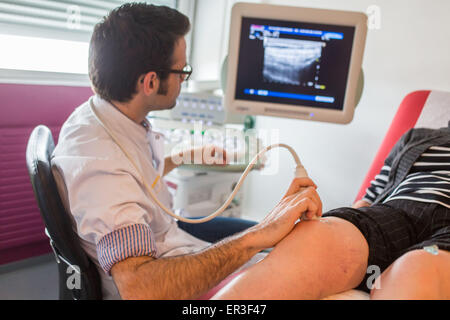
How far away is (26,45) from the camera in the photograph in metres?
2.00

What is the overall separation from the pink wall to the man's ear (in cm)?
96

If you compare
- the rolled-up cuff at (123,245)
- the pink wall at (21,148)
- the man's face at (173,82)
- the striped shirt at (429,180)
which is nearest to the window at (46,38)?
the pink wall at (21,148)

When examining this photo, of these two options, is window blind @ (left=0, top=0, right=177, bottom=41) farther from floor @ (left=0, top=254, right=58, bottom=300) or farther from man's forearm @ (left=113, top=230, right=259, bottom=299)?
man's forearm @ (left=113, top=230, right=259, bottom=299)

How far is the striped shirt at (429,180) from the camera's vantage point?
104 cm

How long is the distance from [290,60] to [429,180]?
21.8 inches

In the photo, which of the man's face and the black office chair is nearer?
the black office chair

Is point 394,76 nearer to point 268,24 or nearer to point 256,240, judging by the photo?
point 268,24

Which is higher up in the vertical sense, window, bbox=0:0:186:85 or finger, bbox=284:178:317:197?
window, bbox=0:0:186:85

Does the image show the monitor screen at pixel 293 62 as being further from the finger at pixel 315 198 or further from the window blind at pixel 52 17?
the window blind at pixel 52 17

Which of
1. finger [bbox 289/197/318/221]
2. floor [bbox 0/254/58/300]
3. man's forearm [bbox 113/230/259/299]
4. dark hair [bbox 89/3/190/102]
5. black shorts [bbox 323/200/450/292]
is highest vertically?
dark hair [bbox 89/3/190/102]

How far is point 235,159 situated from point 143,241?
86 centimetres

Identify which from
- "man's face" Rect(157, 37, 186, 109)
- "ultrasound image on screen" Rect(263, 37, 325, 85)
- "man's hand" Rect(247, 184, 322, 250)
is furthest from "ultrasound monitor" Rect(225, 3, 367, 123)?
"man's hand" Rect(247, 184, 322, 250)

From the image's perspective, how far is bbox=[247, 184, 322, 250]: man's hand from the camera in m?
0.88

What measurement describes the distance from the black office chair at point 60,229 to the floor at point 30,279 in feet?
3.16
